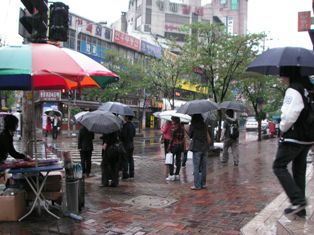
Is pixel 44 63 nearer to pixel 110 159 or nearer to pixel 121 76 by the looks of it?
pixel 110 159

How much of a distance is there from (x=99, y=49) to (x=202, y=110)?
3937cm

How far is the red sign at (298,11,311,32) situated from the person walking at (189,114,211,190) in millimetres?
4156

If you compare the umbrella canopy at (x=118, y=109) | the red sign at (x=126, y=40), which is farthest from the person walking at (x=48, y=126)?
the red sign at (x=126, y=40)

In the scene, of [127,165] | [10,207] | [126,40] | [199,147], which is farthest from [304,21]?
[126,40]

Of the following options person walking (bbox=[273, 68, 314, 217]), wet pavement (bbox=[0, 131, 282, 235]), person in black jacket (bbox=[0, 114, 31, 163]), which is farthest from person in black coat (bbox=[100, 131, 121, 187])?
person walking (bbox=[273, 68, 314, 217])

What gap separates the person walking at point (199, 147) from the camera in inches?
373

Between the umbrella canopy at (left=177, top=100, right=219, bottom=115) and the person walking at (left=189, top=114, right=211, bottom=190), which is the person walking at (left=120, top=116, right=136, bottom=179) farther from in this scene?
the person walking at (left=189, top=114, right=211, bottom=190)

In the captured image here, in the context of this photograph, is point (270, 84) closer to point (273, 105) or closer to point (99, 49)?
point (273, 105)

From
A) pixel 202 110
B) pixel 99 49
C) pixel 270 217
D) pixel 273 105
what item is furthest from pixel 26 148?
pixel 99 49

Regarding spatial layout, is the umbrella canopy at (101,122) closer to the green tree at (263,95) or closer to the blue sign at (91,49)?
the green tree at (263,95)

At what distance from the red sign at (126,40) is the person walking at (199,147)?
41.4 m

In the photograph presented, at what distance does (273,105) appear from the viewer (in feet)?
120

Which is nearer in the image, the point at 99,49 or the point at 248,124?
the point at 99,49

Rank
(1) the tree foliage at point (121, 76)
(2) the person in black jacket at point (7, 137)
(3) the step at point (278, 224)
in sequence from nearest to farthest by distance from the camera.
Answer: (3) the step at point (278, 224)
(2) the person in black jacket at point (7, 137)
(1) the tree foliage at point (121, 76)
